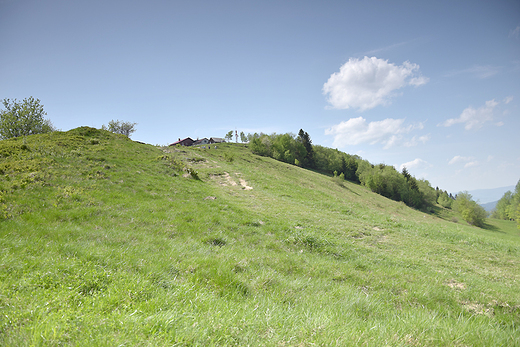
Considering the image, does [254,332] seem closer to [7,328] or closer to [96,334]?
[96,334]

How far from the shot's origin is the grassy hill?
269 cm

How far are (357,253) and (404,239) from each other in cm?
583

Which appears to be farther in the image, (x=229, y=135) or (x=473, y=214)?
(x=229, y=135)

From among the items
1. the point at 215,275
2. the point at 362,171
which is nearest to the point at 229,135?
the point at 362,171

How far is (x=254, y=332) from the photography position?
2766mm

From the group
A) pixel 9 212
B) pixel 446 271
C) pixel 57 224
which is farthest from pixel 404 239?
pixel 9 212

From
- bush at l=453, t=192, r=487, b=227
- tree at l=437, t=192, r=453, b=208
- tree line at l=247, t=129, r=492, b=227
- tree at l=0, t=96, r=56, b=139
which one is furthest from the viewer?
tree at l=437, t=192, r=453, b=208

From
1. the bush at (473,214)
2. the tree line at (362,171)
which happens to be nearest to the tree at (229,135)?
the tree line at (362,171)

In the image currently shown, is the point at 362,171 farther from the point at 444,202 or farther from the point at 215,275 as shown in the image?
the point at 215,275

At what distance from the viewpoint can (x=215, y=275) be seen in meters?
5.16

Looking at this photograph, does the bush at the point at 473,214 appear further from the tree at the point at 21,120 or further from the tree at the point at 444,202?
the tree at the point at 21,120

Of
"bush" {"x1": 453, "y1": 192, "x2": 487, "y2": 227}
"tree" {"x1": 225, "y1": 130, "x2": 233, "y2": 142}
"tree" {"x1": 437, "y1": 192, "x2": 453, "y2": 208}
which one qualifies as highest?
"tree" {"x1": 225, "y1": 130, "x2": 233, "y2": 142}

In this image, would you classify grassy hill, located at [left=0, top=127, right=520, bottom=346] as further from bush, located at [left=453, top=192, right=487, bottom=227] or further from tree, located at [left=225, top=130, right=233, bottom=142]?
tree, located at [left=225, top=130, right=233, bottom=142]

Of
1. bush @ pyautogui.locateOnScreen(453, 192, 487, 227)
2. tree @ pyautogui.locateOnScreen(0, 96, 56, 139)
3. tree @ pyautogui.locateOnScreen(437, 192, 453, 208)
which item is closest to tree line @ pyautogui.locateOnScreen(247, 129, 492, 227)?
bush @ pyautogui.locateOnScreen(453, 192, 487, 227)
